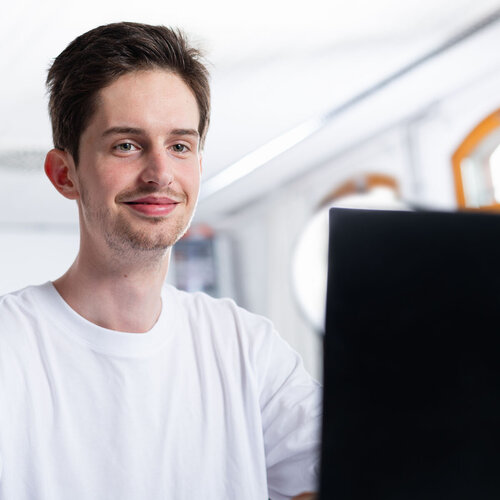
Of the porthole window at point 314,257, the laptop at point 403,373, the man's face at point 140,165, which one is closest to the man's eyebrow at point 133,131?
the man's face at point 140,165

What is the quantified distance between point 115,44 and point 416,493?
110 centimetres

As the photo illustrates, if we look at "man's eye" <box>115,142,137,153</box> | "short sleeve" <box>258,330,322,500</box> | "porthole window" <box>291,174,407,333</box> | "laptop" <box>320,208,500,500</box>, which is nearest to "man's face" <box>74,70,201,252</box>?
"man's eye" <box>115,142,137,153</box>

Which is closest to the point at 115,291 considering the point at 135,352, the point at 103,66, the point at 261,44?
the point at 135,352

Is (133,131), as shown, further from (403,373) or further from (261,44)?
(261,44)

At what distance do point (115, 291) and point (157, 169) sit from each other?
27 cm

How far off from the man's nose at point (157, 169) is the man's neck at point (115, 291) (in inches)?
6.3

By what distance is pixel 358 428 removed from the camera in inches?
20.1

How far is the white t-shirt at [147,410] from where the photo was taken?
3.67ft

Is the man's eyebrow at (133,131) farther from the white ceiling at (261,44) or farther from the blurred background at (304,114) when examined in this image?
the white ceiling at (261,44)

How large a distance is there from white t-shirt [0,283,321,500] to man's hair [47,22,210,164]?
37 cm

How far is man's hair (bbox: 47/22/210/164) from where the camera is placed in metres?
1.30

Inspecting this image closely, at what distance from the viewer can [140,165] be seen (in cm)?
123

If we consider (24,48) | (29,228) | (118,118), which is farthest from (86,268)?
(29,228)

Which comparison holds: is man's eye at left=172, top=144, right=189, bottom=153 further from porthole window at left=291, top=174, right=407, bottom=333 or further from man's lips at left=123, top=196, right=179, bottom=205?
porthole window at left=291, top=174, right=407, bottom=333
